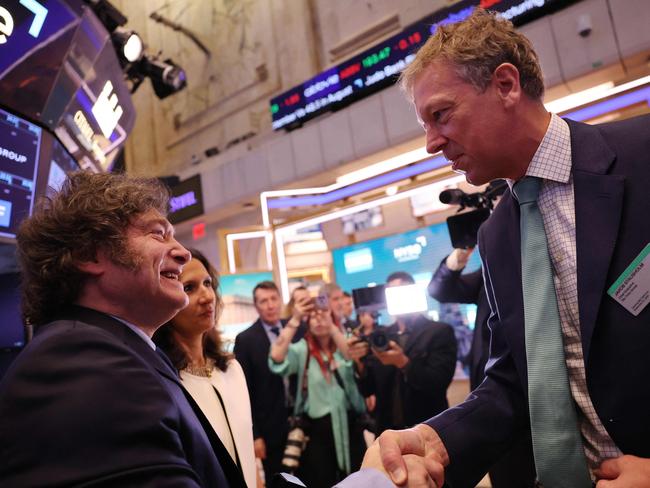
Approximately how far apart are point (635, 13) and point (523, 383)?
16.5ft

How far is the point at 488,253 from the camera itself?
1.39 meters

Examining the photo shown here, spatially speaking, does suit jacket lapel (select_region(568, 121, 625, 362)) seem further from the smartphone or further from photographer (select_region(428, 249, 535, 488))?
the smartphone

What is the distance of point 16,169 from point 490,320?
237 cm

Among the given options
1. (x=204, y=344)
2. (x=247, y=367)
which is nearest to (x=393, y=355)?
(x=247, y=367)

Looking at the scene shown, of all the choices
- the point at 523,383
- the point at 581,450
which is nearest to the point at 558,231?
the point at 523,383

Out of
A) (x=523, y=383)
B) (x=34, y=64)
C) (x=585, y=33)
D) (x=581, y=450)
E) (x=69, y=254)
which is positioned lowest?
(x=581, y=450)

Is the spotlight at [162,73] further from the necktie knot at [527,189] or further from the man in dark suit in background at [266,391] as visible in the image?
the necktie knot at [527,189]

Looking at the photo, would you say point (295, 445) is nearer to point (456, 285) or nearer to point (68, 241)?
point (456, 285)

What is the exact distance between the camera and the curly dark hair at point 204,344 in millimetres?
2076

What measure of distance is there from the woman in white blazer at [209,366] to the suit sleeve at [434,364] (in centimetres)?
137

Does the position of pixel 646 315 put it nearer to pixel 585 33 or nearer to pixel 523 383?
pixel 523 383

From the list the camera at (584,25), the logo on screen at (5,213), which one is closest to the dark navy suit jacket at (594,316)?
the logo on screen at (5,213)

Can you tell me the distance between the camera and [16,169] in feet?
8.40

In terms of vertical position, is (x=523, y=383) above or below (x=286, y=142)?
below
